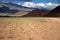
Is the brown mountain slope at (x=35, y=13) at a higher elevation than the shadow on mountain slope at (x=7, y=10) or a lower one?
lower

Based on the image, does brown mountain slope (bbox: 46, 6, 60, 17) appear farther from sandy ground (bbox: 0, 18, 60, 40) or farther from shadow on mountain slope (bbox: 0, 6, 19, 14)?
shadow on mountain slope (bbox: 0, 6, 19, 14)

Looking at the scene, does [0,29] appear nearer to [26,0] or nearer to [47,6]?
[26,0]

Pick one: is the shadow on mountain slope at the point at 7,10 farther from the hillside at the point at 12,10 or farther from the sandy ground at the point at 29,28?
the sandy ground at the point at 29,28

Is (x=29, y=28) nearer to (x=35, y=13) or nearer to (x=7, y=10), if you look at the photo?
(x=35, y=13)

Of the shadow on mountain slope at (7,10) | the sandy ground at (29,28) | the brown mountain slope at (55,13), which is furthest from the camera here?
the brown mountain slope at (55,13)

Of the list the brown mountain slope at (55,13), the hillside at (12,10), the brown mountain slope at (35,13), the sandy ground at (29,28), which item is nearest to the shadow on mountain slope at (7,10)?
the hillside at (12,10)

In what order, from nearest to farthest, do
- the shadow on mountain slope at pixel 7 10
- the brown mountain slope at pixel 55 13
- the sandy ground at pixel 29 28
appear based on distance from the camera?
the sandy ground at pixel 29 28, the shadow on mountain slope at pixel 7 10, the brown mountain slope at pixel 55 13

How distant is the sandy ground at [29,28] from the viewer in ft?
8.62

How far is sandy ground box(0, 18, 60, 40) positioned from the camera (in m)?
2.63

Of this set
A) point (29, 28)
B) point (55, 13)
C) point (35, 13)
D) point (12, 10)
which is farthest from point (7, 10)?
point (55, 13)

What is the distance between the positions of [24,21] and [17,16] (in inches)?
12.6

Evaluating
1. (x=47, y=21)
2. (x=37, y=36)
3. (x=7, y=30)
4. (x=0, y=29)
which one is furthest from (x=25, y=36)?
(x=47, y=21)

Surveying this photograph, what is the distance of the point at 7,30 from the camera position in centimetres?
278

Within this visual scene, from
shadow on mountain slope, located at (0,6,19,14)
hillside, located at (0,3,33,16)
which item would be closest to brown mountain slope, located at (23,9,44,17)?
hillside, located at (0,3,33,16)
